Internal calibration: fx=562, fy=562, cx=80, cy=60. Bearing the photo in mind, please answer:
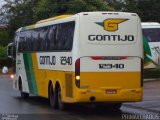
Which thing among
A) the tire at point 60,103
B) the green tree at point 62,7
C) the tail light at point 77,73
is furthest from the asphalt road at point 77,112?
the green tree at point 62,7

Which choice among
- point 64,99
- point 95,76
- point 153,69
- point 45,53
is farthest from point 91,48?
point 153,69

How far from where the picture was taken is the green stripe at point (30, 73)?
23014 millimetres

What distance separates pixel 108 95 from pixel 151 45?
63.9 feet

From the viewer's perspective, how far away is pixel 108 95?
1750 cm

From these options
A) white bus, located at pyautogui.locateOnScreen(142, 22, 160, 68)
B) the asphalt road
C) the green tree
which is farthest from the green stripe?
the green tree

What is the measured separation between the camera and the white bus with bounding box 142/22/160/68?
1419 inches

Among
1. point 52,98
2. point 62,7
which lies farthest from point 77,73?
point 62,7

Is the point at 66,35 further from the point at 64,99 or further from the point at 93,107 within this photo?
the point at 93,107

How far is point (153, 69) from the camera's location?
35.5 m

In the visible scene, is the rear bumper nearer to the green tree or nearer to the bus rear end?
the bus rear end

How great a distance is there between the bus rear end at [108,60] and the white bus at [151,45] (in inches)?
707

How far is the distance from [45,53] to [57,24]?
1.70m

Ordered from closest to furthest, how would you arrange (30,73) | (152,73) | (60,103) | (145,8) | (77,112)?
(77,112) < (60,103) < (30,73) < (152,73) < (145,8)

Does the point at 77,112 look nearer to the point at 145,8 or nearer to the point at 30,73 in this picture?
the point at 30,73
